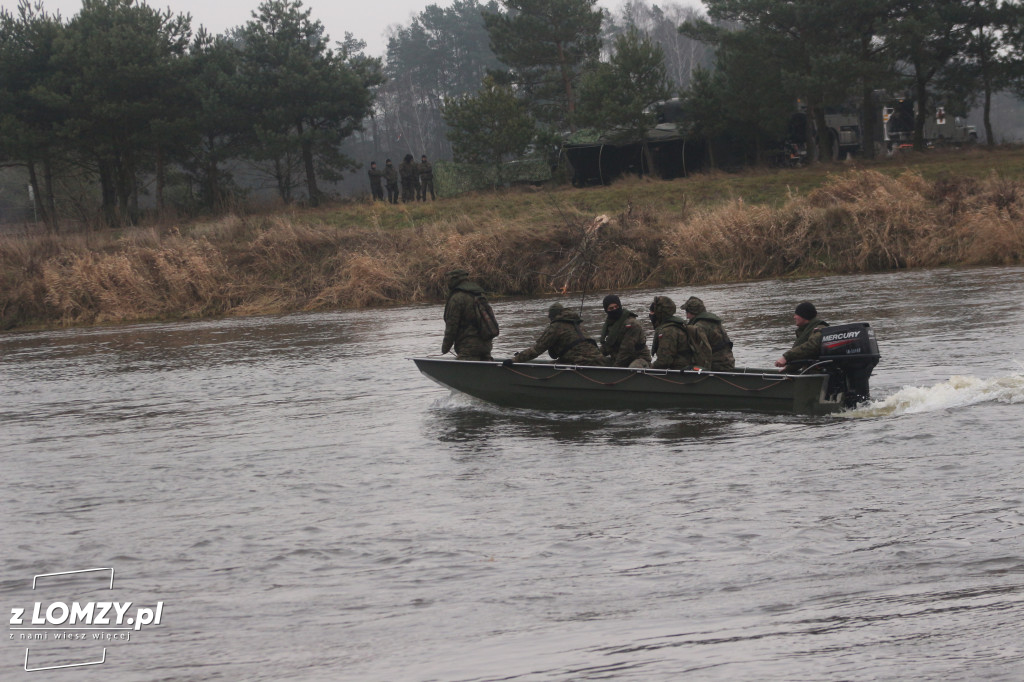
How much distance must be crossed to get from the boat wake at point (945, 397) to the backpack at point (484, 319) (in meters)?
4.84

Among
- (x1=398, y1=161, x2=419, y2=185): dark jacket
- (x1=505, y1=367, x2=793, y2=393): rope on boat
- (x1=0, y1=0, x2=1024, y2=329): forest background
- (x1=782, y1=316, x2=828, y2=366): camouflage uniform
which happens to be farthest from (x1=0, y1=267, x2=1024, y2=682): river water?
(x1=398, y1=161, x2=419, y2=185): dark jacket

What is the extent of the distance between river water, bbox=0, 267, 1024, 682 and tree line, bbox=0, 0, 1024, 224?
21.7m

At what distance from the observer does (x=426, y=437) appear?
12.7 m

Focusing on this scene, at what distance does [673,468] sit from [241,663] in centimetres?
510

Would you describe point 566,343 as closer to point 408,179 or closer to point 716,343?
point 716,343

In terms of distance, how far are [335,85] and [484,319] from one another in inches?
1145

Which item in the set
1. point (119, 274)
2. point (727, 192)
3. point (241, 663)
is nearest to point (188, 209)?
point (119, 274)

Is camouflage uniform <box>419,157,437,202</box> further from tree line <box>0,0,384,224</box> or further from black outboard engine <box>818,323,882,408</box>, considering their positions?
black outboard engine <box>818,323,882,408</box>

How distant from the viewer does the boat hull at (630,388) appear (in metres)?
11.7

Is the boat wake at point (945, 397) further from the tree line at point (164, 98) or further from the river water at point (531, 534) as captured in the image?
the tree line at point (164, 98)

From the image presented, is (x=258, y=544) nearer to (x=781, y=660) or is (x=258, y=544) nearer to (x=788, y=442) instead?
(x=781, y=660)

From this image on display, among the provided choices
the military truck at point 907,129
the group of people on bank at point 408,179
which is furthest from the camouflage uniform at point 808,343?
the military truck at point 907,129

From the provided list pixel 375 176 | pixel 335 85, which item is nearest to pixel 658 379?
pixel 375 176

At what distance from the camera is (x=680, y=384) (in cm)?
1233
